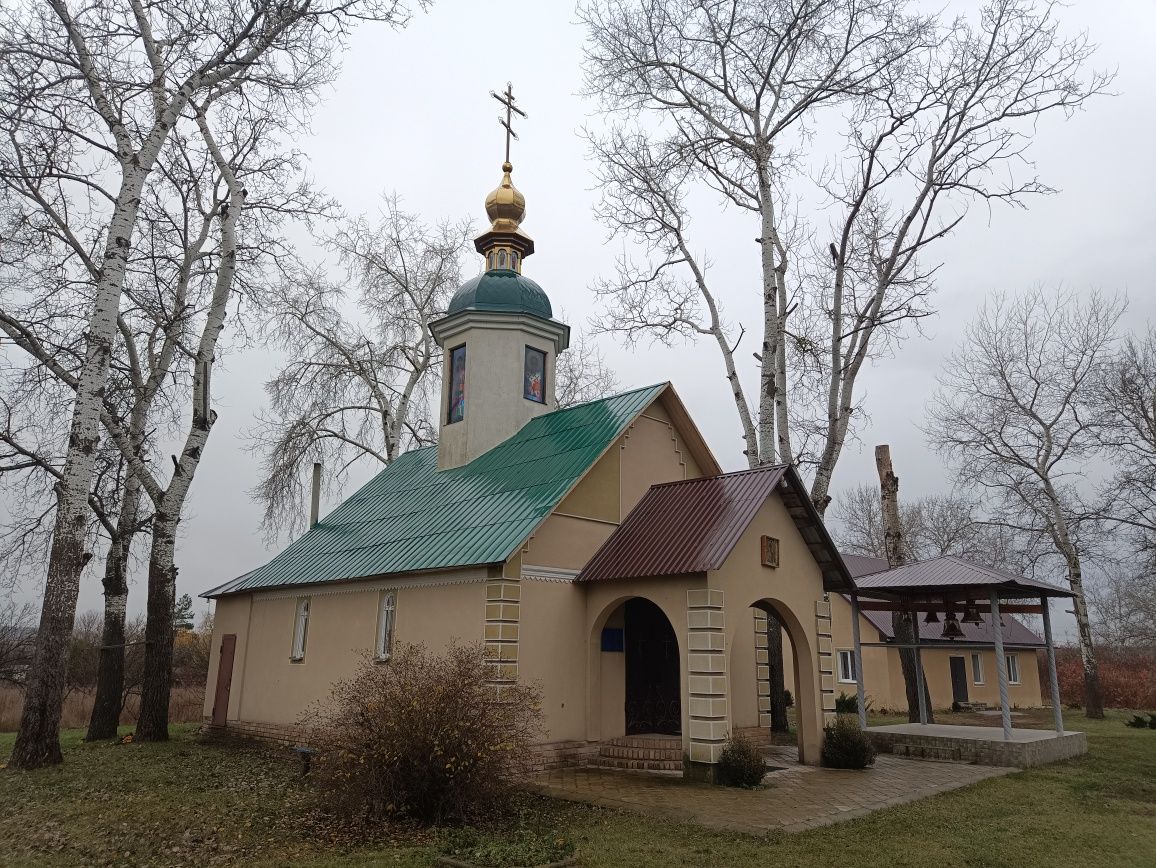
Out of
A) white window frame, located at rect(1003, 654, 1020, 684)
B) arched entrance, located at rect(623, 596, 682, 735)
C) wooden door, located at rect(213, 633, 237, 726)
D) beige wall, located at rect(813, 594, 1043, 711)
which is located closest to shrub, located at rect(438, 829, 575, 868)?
arched entrance, located at rect(623, 596, 682, 735)

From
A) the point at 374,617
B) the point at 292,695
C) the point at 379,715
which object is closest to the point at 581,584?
the point at 374,617

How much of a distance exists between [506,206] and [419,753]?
15.0 meters

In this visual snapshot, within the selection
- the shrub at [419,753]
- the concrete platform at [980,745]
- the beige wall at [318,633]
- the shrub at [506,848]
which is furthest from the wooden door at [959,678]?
the shrub at [506,848]

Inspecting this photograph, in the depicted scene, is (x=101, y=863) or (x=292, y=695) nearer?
(x=101, y=863)

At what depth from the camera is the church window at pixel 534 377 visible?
62.6ft

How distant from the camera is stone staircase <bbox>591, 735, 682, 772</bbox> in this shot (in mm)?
12586

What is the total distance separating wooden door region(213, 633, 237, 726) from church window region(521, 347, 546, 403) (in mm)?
9211

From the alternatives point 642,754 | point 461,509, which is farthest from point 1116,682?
point 461,509

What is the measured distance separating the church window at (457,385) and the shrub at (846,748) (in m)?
10.5

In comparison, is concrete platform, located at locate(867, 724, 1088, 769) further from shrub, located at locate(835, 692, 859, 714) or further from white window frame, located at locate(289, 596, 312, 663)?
white window frame, located at locate(289, 596, 312, 663)

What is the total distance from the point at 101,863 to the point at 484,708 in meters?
3.87

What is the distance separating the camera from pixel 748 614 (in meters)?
16.6

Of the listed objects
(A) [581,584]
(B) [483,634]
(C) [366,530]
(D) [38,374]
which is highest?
(D) [38,374]

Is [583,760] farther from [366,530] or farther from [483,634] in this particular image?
[366,530]
